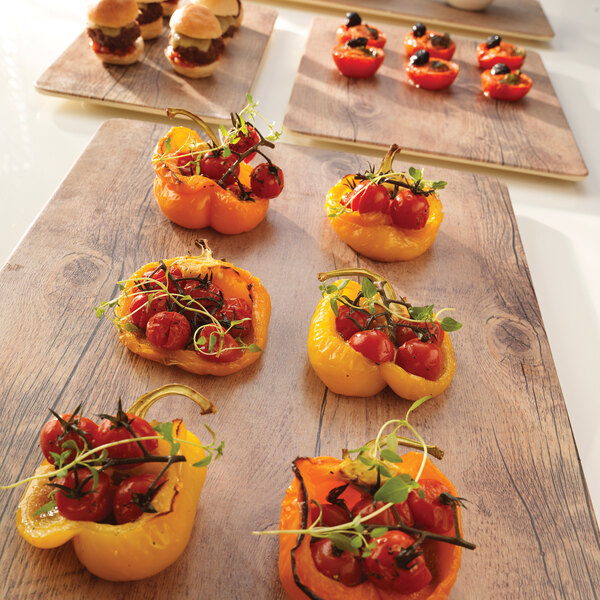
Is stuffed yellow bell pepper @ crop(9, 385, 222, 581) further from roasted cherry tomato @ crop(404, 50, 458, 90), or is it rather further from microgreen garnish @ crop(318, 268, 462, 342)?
roasted cherry tomato @ crop(404, 50, 458, 90)

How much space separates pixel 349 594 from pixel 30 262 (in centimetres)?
125

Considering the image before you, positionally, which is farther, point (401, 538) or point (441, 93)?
point (441, 93)

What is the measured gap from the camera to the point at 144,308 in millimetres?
1632

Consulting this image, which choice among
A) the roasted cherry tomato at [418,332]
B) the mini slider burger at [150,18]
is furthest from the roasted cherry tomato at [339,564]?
the mini slider burger at [150,18]

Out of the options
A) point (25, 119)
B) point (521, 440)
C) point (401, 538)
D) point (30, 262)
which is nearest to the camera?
point (401, 538)

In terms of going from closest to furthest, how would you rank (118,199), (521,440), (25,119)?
(521,440) → (118,199) → (25,119)

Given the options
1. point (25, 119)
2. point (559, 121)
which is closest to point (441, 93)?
point (559, 121)

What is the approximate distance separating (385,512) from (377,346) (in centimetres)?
46

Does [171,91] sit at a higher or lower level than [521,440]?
lower

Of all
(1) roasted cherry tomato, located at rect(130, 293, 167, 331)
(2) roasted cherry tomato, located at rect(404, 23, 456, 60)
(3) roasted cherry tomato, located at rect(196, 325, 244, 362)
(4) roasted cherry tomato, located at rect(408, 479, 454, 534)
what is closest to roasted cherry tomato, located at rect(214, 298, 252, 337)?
(3) roasted cherry tomato, located at rect(196, 325, 244, 362)

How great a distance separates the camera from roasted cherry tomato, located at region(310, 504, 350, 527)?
120cm

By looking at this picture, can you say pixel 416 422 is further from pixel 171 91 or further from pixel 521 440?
pixel 171 91

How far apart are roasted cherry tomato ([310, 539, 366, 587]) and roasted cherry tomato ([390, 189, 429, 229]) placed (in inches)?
42.3

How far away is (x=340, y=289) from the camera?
1642mm
